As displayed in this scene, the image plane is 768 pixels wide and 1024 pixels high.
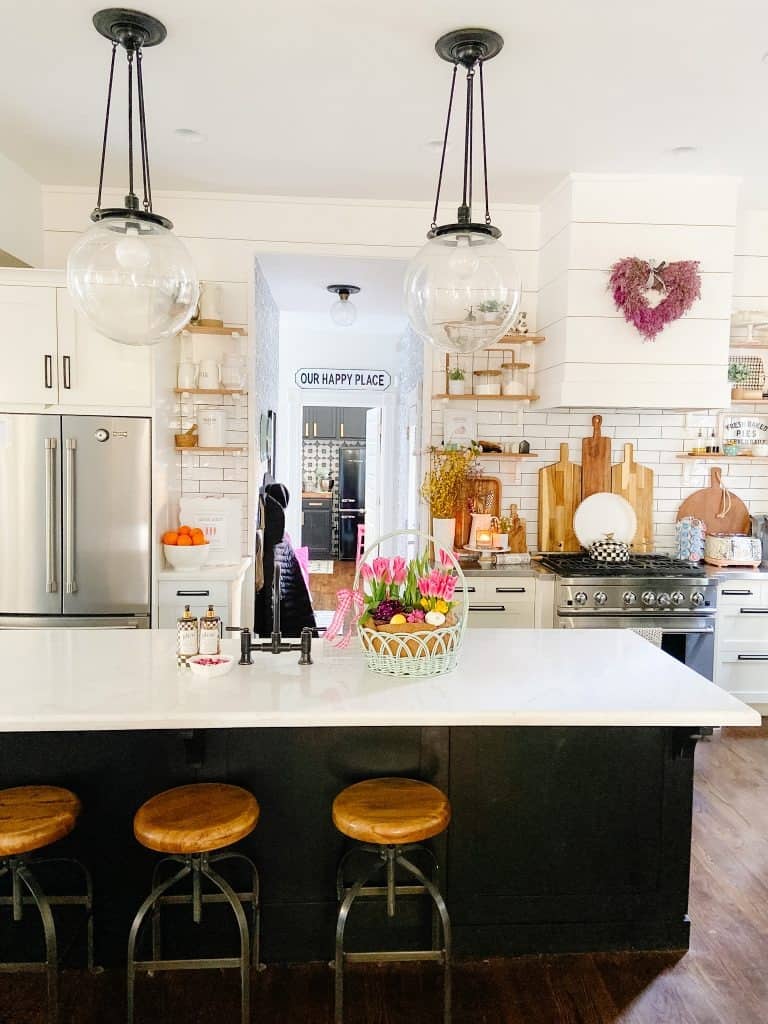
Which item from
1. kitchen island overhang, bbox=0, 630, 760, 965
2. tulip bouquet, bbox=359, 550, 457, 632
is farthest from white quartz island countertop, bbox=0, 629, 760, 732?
tulip bouquet, bbox=359, 550, 457, 632

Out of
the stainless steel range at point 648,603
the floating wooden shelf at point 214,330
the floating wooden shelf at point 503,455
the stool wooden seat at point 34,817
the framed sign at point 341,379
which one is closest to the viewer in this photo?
the stool wooden seat at point 34,817

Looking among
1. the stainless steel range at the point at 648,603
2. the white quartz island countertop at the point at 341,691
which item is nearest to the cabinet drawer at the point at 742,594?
the stainless steel range at the point at 648,603

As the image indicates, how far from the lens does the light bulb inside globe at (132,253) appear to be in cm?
211

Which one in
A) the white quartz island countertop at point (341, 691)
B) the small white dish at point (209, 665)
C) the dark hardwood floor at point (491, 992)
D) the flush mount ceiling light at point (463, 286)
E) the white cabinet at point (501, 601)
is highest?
the flush mount ceiling light at point (463, 286)

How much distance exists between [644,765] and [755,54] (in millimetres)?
2556

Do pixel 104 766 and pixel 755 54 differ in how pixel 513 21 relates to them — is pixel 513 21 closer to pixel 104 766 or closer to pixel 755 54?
pixel 755 54

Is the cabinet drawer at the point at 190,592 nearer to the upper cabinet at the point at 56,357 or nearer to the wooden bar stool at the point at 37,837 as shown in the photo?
the upper cabinet at the point at 56,357

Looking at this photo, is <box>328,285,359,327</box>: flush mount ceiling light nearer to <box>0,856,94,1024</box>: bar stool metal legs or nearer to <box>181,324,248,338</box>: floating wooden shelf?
<box>181,324,248,338</box>: floating wooden shelf

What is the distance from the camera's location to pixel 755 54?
110 inches

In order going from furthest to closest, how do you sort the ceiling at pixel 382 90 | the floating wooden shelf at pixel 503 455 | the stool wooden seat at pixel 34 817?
the floating wooden shelf at pixel 503 455
the ceiling at pixel 382 90
the stool wooden seat at pixel 34 817

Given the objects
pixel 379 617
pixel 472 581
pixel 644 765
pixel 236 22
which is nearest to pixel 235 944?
pixel 379 617

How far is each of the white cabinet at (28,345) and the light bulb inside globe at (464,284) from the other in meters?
2.35

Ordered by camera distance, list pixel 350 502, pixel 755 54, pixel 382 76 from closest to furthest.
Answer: pixel 755 54 → pixel 382 76 → pixel 350 502

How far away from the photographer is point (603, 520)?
4957 millimetres
